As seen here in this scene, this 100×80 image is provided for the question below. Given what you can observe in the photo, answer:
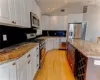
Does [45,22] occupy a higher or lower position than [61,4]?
lower

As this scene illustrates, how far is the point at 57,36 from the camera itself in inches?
270

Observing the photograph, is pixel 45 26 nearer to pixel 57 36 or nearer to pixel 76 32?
pixel 57 36

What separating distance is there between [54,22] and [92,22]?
2.45m

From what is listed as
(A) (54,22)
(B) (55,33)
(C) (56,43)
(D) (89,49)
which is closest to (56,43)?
(C) (56,43)

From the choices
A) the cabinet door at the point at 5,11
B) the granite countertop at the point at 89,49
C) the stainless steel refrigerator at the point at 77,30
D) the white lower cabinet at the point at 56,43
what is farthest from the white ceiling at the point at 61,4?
the cabinet door at the point at 5,11

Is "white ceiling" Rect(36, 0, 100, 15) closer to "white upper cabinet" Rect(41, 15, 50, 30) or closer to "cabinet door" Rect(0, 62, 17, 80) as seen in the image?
"white upper cabinet" Rect(41, 15, 50, 30)

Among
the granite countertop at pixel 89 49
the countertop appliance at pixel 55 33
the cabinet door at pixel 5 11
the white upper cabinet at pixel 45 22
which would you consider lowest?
the granite countertop at pixel 89 49

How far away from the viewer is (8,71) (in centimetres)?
131

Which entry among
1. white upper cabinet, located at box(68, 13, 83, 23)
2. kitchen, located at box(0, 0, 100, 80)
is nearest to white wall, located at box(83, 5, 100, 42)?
kitchen, located at box(0, 0, 100, 80)

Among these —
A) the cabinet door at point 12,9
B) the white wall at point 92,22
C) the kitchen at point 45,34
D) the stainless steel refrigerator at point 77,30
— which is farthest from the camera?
the stainless steel refrigerator at point 77,30

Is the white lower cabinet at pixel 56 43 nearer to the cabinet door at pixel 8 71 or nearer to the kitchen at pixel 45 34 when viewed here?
the kitchen at pixel 45 34

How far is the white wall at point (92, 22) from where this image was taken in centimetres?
484


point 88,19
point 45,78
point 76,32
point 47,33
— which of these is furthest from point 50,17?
point 45,78

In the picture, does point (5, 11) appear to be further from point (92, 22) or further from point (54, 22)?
point (54, 22)
